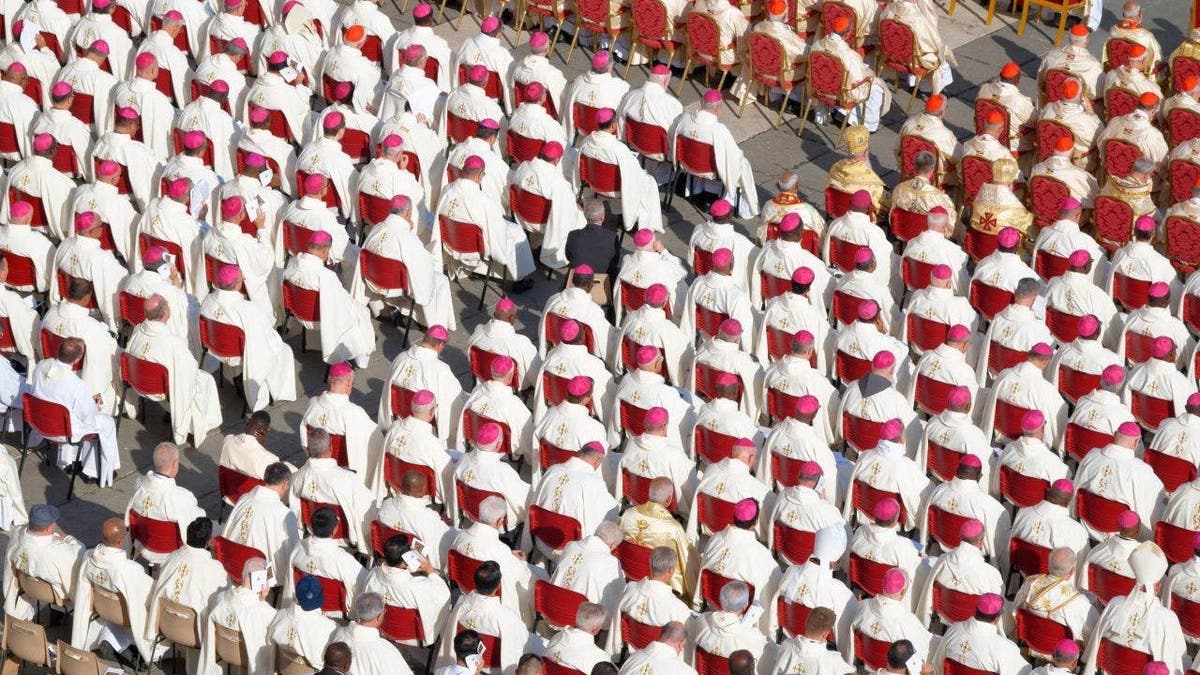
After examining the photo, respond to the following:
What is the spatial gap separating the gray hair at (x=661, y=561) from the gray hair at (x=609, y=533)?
1.38 ft

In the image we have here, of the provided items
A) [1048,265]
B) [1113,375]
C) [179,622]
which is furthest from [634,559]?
[1048,265]

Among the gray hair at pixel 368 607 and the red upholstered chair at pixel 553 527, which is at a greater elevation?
the gray hair at pixel 368 607

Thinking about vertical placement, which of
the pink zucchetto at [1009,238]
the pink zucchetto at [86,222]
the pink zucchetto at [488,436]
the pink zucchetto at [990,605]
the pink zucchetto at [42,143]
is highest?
the pink zucchetto at [990,605]

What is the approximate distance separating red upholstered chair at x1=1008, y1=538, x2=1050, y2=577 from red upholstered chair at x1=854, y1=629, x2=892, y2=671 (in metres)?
1.61

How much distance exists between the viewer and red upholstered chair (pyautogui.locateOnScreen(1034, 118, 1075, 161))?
24.2 meters

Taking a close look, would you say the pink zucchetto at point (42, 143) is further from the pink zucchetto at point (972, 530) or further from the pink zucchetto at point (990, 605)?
the pink zucchetto at point (990, 605)

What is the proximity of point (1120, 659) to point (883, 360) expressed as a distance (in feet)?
12.0

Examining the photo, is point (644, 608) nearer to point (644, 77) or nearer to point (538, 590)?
point (538, 590)

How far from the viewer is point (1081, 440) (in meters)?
19.8

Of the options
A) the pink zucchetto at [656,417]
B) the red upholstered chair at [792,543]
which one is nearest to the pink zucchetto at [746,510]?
the red upholstered chair at [792,543]

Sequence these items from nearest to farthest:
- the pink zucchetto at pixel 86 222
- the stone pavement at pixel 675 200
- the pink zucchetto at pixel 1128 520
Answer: the pink zucchetto at pixel 1128 520 < the stone pavement at pixel 675 200 < the pink zucchetto at pixel 86 222

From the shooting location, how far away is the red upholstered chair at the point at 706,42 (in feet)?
83.9

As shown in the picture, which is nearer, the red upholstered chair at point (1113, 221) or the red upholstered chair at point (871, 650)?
the red upholstered chair at point (871, 650)

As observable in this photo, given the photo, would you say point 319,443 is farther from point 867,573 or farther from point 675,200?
point 675,200
